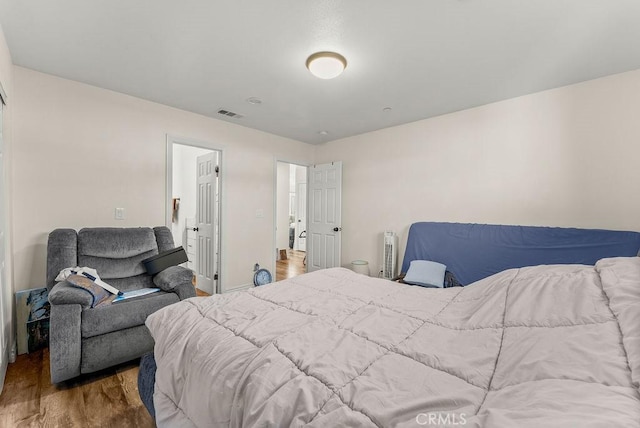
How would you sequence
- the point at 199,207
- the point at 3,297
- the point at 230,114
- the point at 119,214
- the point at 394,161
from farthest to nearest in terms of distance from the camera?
the point at 199,207, the point at 394,161, the point at 230,114, the point at 119,214, the point at 3,297

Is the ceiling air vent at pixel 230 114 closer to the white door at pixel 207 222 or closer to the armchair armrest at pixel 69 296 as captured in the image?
the white door at pixel 207 222

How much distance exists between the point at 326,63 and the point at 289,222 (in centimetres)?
576

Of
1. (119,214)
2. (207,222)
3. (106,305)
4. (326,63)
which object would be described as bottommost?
(106,305)

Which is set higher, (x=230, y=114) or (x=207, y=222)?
(x=230, y=114)

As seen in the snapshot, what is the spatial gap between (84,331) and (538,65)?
4.20 metres

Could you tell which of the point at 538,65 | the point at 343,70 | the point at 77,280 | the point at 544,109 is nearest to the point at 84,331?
the point at 77,280

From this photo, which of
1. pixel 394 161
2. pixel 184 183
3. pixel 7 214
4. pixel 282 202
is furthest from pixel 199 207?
pixel 394 161

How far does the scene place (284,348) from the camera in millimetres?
1050

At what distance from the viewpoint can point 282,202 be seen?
6.75 meters

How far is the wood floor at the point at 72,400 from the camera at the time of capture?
1667mm

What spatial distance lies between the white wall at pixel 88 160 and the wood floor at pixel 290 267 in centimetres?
152

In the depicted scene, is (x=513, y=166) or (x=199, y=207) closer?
(x=513, y=166)

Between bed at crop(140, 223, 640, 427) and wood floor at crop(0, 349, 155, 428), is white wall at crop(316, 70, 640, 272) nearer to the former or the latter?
bed at crop(140, 223, 640, 427)

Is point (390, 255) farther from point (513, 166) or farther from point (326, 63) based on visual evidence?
point (326, 63)
